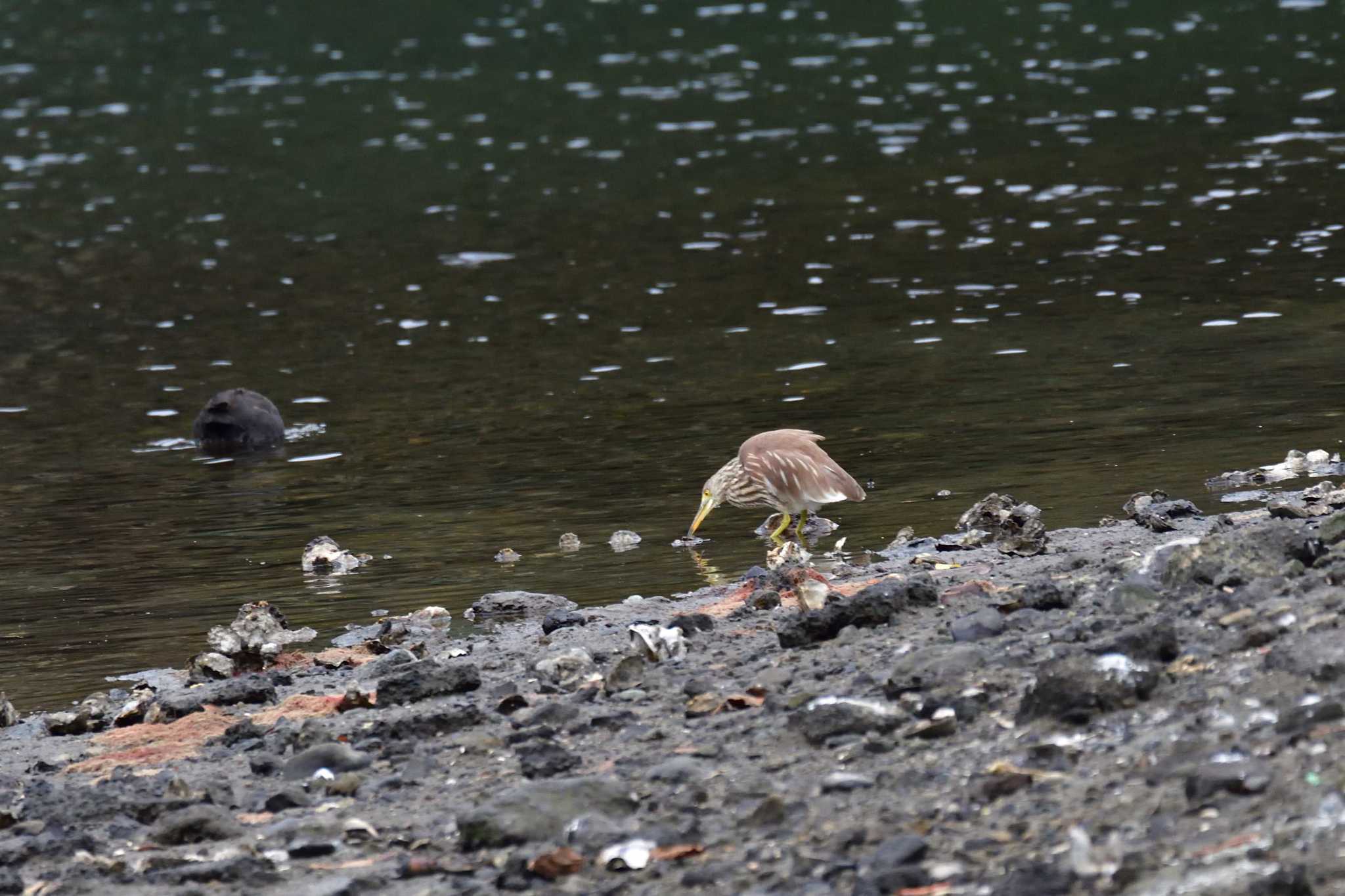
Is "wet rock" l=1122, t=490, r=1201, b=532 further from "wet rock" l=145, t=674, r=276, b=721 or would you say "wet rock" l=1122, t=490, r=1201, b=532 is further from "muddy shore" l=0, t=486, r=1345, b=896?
"wet rock" l=145, t=674, r=276, b=721

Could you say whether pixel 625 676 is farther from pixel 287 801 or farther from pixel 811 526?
pixel 811 526

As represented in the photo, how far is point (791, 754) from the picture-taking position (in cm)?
735

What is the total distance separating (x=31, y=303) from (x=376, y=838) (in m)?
21.9

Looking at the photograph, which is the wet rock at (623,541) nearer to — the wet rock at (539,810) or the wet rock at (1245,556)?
the wet rock at (1245,556)

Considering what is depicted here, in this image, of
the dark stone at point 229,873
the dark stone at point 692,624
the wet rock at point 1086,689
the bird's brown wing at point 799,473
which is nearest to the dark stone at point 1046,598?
the wet rock at point 1086,689

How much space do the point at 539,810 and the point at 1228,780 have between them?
2.58 metres

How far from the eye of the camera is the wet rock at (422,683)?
30.3ft

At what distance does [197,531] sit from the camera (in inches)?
610

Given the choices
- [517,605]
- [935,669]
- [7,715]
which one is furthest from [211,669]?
[935,669]

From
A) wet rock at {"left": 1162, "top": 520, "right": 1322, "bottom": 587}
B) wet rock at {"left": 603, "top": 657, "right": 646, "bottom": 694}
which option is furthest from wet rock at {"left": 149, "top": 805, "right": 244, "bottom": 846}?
wet rock at {"left": 1162, "top": 520, "right": 1322, "bottom": 587}

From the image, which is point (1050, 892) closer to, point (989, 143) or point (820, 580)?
point (820, 580)

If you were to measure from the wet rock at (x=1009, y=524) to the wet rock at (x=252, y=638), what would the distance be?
4.56 meters

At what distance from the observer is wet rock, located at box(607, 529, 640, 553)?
13406 mm

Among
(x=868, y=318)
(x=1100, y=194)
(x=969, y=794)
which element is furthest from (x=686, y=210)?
(x=969, y=794)
